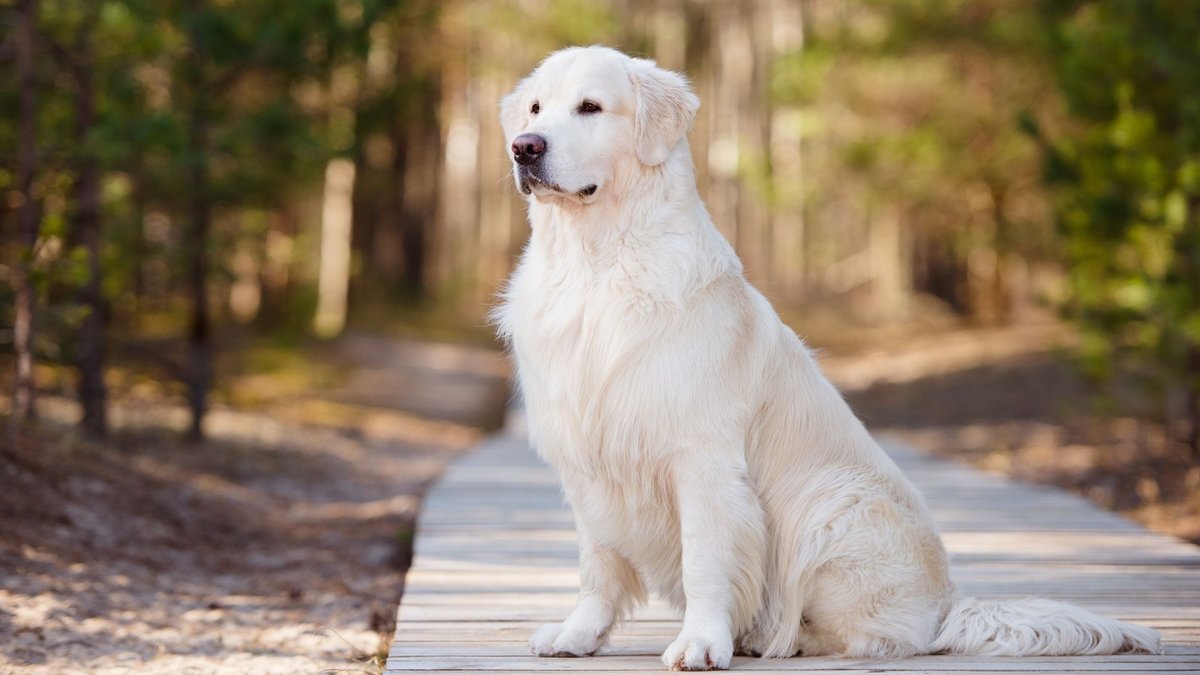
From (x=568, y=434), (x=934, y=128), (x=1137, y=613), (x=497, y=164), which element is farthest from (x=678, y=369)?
(x=497, y=164)

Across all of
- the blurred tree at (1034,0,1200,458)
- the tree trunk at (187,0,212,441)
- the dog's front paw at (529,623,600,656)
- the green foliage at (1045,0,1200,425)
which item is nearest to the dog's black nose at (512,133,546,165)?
the dog's front paw at (529,623,600,656)

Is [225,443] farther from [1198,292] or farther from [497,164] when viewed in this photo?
[497,164]

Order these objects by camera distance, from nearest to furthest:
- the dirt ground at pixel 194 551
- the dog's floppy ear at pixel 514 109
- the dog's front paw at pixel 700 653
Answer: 1. the dog's front paw at pixel 700 653
2. the dog's floppy ear at pixel 514 109
3. the dirt ground at pixel 194 551

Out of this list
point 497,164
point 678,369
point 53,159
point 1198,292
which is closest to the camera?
point 678,369

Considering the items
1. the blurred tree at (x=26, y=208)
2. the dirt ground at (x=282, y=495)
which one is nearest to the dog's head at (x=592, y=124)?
the dirt ground at (x=282, y=495)

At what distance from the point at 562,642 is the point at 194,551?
105 inches

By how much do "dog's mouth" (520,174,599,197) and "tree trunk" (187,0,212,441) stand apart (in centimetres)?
489

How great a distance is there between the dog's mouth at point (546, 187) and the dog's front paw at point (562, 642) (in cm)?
116

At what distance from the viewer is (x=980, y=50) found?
1542 cm

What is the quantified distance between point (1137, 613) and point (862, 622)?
1.11 meters

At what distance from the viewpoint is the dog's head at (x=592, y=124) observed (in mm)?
3086

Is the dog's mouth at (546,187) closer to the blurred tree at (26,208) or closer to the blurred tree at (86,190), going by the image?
the blurred tree at (26,208)

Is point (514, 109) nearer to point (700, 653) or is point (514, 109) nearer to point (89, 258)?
point (700, 653)

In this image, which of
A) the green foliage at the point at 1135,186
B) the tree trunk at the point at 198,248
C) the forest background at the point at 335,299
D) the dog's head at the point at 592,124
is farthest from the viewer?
the tree trunk at the point at 198,248
